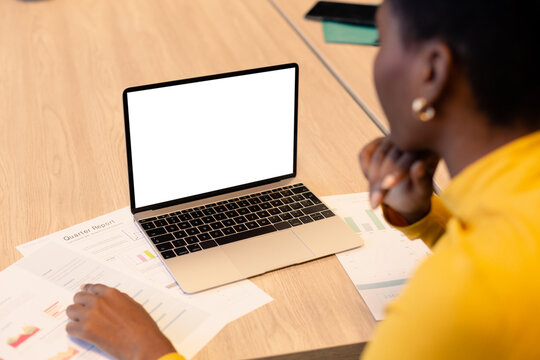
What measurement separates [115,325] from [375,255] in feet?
1.50

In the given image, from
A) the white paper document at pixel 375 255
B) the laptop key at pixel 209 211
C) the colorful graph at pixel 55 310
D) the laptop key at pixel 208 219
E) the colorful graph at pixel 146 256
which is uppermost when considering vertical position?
the laptop key at pixel 209 211

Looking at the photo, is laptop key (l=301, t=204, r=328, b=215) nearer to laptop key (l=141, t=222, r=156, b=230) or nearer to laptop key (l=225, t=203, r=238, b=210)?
laptop key (l=225, t=203, r=238, b=210)

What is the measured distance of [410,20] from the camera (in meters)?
0.68

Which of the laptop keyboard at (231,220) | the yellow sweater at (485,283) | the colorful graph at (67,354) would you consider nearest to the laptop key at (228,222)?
the laptop keyboard at (231,220)

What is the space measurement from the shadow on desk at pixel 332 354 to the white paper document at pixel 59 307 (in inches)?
4.6

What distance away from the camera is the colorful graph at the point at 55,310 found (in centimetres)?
93

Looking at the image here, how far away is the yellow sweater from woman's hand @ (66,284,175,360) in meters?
0.33

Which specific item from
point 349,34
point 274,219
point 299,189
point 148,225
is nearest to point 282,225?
point 274,219

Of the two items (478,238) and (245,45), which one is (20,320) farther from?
(245,45)

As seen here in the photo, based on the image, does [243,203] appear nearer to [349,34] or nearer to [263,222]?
[263,222]

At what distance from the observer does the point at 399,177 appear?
93 centimetres

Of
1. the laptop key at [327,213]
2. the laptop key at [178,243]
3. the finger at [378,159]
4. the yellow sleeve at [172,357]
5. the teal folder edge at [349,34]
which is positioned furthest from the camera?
the teal folder edge at [349,34]

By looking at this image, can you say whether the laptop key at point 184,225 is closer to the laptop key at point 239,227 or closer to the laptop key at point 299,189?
the laptop key at point 239,227

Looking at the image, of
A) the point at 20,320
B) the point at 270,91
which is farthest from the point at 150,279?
the point at 270,91
